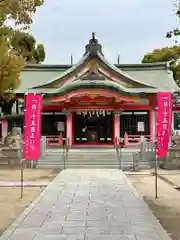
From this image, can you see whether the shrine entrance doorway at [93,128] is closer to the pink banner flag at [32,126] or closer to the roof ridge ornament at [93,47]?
the roof ridge ornament at [93,47]

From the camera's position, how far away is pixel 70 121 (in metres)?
33.6

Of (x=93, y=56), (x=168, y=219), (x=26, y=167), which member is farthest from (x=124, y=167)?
(x=168, y=219)

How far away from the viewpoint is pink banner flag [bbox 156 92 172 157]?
14.5 meters

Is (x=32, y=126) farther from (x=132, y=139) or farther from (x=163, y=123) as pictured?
(x=132, y=139)

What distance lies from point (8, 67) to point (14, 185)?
4780mm

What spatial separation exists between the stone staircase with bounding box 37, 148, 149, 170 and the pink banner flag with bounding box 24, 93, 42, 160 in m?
9.62

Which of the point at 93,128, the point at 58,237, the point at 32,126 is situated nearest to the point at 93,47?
the point at 93,128

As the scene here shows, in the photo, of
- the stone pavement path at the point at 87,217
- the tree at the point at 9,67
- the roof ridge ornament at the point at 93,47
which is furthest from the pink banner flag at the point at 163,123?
the roof ridge ornament at the point at 93,47

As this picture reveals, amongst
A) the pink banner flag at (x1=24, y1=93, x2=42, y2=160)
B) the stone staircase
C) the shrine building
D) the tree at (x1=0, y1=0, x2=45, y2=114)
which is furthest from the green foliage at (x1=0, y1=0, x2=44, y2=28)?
the shrine building

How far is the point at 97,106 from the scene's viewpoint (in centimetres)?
3347

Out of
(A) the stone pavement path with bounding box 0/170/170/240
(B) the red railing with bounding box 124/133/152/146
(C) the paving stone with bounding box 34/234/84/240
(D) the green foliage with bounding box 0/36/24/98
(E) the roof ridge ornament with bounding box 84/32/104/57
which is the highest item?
(E) the roof ridge ornament with bounding box 84/32/104/57

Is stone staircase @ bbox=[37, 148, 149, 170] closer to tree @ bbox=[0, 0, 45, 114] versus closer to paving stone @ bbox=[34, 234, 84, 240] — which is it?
tree @ bbox=[0, 0, 45, 114]

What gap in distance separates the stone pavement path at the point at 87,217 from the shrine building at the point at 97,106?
682 inches

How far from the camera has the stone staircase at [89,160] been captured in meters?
25.4
